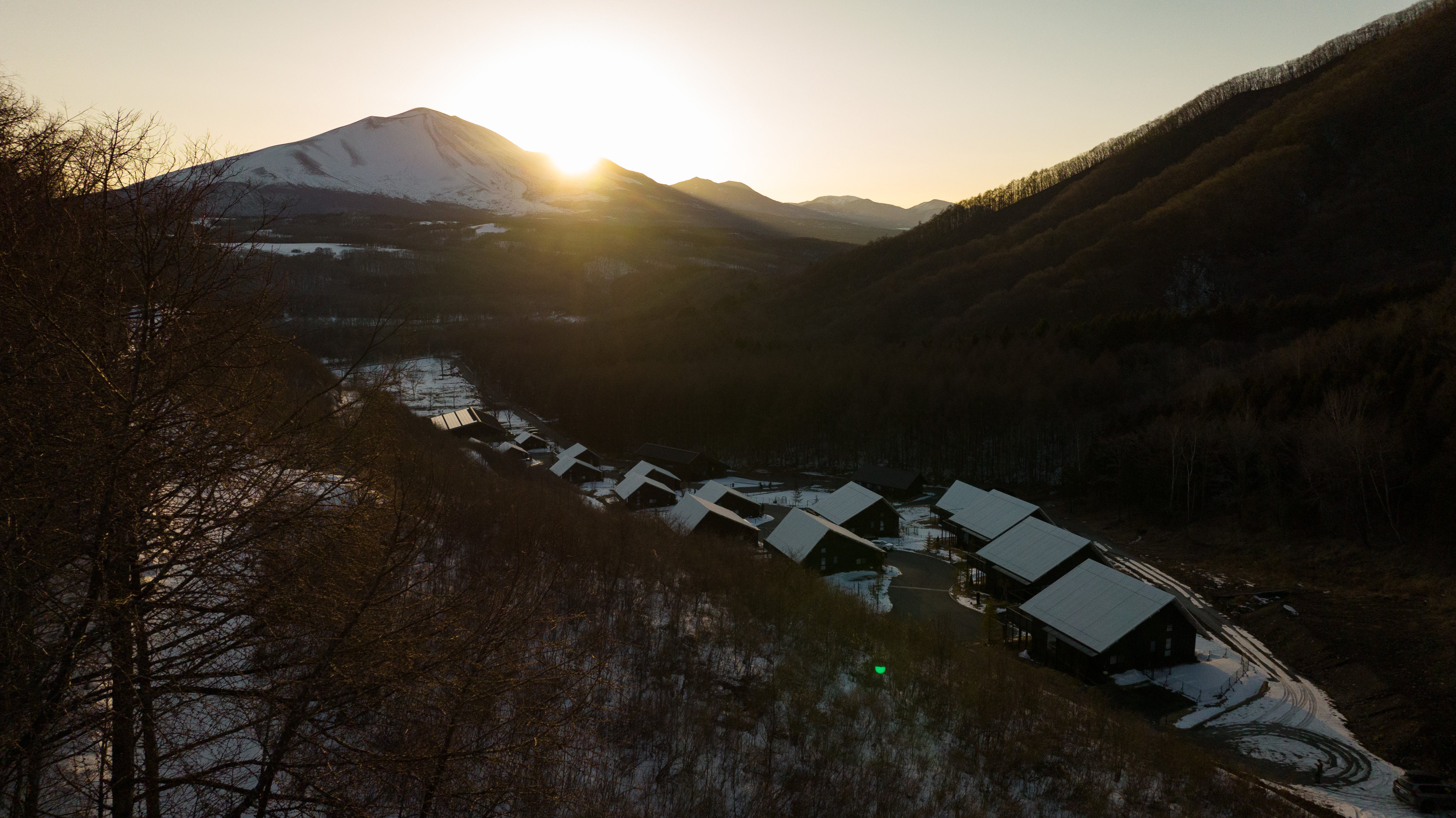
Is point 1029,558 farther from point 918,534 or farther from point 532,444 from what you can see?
point 532,444

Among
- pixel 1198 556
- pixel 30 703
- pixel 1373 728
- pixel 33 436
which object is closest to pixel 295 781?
pixel 30 703

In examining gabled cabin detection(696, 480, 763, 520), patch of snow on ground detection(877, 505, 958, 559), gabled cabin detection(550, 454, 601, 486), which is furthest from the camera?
gabled cabin detection(550, 454, 601, 486)

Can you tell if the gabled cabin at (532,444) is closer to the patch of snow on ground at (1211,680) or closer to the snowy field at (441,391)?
the snowy field at (441,391)

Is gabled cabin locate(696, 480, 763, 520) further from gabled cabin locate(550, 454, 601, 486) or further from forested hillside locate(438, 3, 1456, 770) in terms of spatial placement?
forested hillside locate(438, 3, 1456, 770)

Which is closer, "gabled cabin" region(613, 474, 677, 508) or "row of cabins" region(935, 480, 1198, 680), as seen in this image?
"row of cabins" region(935, 480, 1198, 680)

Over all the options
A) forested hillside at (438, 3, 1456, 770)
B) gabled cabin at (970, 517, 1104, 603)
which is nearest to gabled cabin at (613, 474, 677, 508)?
gabled cabin at (970, 517, 1104, 603)

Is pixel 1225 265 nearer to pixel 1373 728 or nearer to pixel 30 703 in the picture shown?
pixel 1373 728

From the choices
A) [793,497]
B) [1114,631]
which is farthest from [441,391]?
[1114,631]
